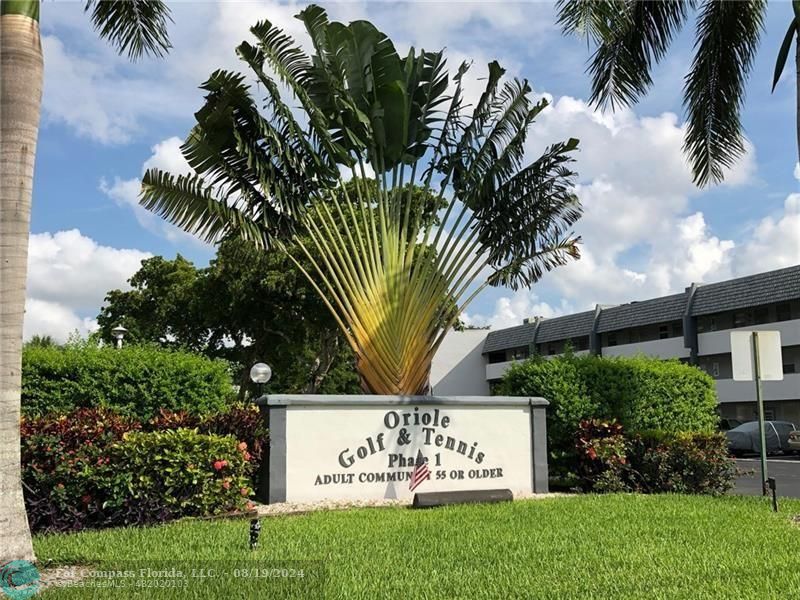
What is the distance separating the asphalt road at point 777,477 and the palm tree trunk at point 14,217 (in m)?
10.8

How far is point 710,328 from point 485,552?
122ft

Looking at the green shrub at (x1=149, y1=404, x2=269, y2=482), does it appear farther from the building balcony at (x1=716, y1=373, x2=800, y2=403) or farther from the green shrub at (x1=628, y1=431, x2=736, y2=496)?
the building balcony at (x1=716, y1=373, x2=800, y2=403)

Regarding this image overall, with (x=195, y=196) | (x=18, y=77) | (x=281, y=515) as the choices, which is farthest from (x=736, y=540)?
(x=195, y=196)

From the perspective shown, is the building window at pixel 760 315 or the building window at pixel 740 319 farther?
the building window at pixel 740 319

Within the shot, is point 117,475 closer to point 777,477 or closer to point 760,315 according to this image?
point 777,477

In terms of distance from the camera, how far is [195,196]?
1288cm

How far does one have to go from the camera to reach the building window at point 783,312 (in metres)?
36.9

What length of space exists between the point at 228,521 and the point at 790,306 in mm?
35039

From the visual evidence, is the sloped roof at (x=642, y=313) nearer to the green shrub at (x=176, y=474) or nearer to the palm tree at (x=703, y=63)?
the palm tree at (x=703, y=63)

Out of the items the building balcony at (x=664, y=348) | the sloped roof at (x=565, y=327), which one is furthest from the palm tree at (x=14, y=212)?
the sloped roof at (x=565, y=327)

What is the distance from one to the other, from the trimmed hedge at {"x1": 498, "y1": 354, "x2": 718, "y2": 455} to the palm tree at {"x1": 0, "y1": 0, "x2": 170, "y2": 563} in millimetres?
8872

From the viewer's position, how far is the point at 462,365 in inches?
2264

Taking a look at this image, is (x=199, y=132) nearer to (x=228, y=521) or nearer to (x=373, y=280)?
(x=373, y=280)

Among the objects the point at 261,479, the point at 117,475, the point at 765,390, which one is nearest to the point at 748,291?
the point at 765,390
